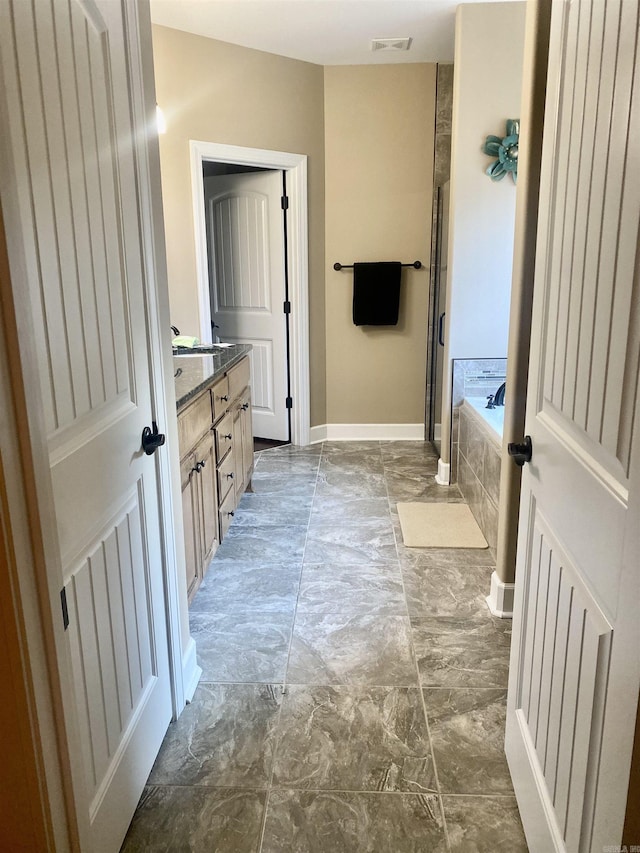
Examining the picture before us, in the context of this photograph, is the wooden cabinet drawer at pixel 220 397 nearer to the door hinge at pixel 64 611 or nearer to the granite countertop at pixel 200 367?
the granite countertop at pixel 200 367

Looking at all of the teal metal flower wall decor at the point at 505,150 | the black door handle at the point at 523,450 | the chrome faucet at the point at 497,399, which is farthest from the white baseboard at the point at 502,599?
the teal metal flower wall decor at the point at 505,150

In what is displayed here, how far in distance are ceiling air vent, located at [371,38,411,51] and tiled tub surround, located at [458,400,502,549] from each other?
229 centimetres

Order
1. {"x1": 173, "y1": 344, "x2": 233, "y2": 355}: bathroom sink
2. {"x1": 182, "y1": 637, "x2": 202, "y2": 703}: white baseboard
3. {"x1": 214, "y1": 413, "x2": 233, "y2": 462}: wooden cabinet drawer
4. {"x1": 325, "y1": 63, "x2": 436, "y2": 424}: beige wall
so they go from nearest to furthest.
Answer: {"x1": 182, "y1": 637, "x2": 202, "y2": 703}: white baseboard, {"x1": 214, "y1": 413, "x2": 233, "y2": 462}: wooden cabinet drawer, {"x1": 173, "y1": 344, "x2": 233, "y2": 355}: bathroom sink, {"x1": 325, "y1": 63, "x2": 436, "y2": 424}: beige wall

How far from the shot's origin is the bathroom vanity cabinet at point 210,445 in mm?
2281

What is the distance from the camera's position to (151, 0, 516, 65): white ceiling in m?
3.39

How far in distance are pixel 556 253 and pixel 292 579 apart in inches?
74.1

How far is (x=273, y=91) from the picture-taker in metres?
4.15

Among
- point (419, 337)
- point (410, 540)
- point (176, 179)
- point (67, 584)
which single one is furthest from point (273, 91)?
point (67, 584)

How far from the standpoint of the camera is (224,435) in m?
2.94

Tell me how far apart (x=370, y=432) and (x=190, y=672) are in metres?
3.15

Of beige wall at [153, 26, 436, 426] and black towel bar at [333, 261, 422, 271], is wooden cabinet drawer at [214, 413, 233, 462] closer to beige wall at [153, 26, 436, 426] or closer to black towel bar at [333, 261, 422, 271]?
beige wall at [153, 26, 436, 426]

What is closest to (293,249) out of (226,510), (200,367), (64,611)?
(200,367)

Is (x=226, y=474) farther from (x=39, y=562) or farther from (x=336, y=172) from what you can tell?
(x=336, y=172)

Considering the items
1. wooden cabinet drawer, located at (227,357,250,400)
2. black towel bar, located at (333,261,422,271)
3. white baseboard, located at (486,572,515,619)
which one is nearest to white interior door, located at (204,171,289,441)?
black towel bar, located at (333,261,422,271)
